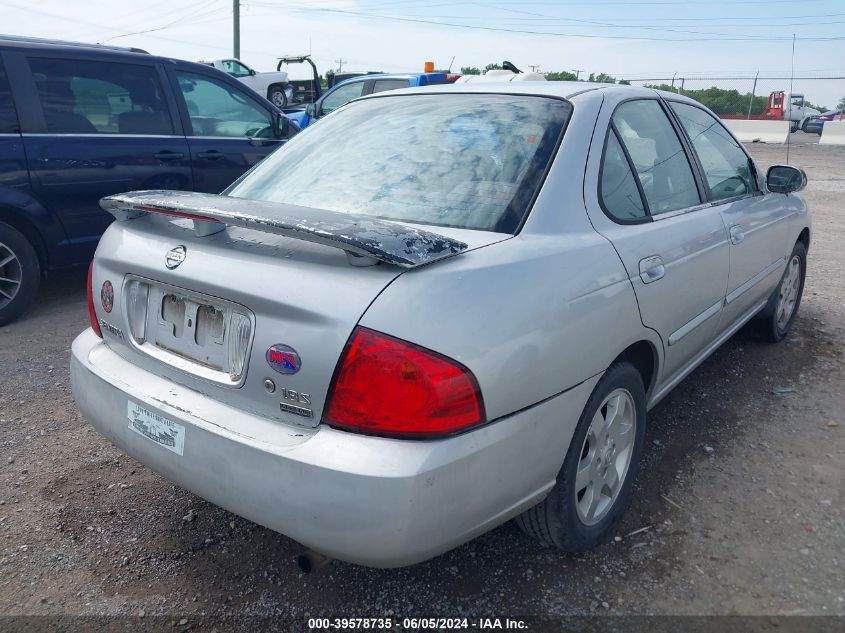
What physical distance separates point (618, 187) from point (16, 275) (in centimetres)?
414

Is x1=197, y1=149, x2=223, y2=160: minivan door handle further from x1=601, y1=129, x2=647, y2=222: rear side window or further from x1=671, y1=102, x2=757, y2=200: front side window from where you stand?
x1=601, y1=129, x2=647, y2=222: rear side window

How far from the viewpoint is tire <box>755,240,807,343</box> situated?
14.6 ft

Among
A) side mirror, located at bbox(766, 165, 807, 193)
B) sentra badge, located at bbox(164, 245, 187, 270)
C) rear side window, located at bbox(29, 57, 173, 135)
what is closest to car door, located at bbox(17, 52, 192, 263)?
rear side window, located at bbox(29, 57, 173, 135)

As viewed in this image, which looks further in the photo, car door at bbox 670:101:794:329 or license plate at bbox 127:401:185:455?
car door at bbox 670:101:794:329

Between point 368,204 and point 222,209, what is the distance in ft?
1.72

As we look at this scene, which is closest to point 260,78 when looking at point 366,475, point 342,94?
point 342,94

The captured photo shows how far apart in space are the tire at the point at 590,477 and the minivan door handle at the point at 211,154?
4298mm

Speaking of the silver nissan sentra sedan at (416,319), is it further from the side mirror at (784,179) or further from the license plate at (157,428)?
the side mirror at (784,179)

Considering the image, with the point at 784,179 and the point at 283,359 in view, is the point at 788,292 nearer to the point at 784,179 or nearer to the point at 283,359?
the point at 784,179

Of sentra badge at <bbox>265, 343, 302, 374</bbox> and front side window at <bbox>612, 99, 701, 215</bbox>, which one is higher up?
front side window at <bbox>612, 99, 701, 215</bbox>

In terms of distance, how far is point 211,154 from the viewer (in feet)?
18.8

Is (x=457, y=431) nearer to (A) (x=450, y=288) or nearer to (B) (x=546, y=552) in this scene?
(A) (x=450, y=288)

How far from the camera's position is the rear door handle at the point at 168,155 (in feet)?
17.6

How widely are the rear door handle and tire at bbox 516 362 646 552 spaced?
4214mm
